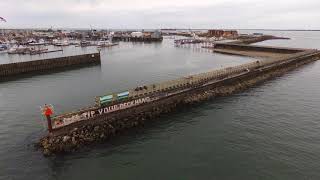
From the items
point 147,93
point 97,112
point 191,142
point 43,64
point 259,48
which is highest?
point 259,48

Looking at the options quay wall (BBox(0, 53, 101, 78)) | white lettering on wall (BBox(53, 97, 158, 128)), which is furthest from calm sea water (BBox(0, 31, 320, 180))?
quay wall (BBox(0, 53, 101, 78))

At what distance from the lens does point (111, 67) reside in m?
90.0

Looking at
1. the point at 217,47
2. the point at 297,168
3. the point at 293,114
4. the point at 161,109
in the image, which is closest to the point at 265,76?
the point at 293,114

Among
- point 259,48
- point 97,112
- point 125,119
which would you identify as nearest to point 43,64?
point 97,112

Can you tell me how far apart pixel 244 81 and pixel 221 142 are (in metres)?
34.6

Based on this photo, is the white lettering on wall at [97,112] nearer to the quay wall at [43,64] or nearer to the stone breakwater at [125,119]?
the stone breakwater at [125,119]

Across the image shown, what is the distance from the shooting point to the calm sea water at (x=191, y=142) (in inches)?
1099

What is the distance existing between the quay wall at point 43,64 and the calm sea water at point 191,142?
1884 centimetres

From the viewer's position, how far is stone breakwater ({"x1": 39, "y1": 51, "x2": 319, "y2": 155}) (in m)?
31.7

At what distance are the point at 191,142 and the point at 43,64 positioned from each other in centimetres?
6809

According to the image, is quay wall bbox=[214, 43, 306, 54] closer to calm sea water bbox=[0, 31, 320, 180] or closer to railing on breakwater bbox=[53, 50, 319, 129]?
railing on breakwater bbox=[53, 50, 319, 129]

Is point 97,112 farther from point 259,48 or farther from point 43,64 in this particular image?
point 259,48

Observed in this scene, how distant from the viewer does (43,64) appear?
85.4 metres

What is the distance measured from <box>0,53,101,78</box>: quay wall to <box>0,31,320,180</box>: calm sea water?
18837 mm
